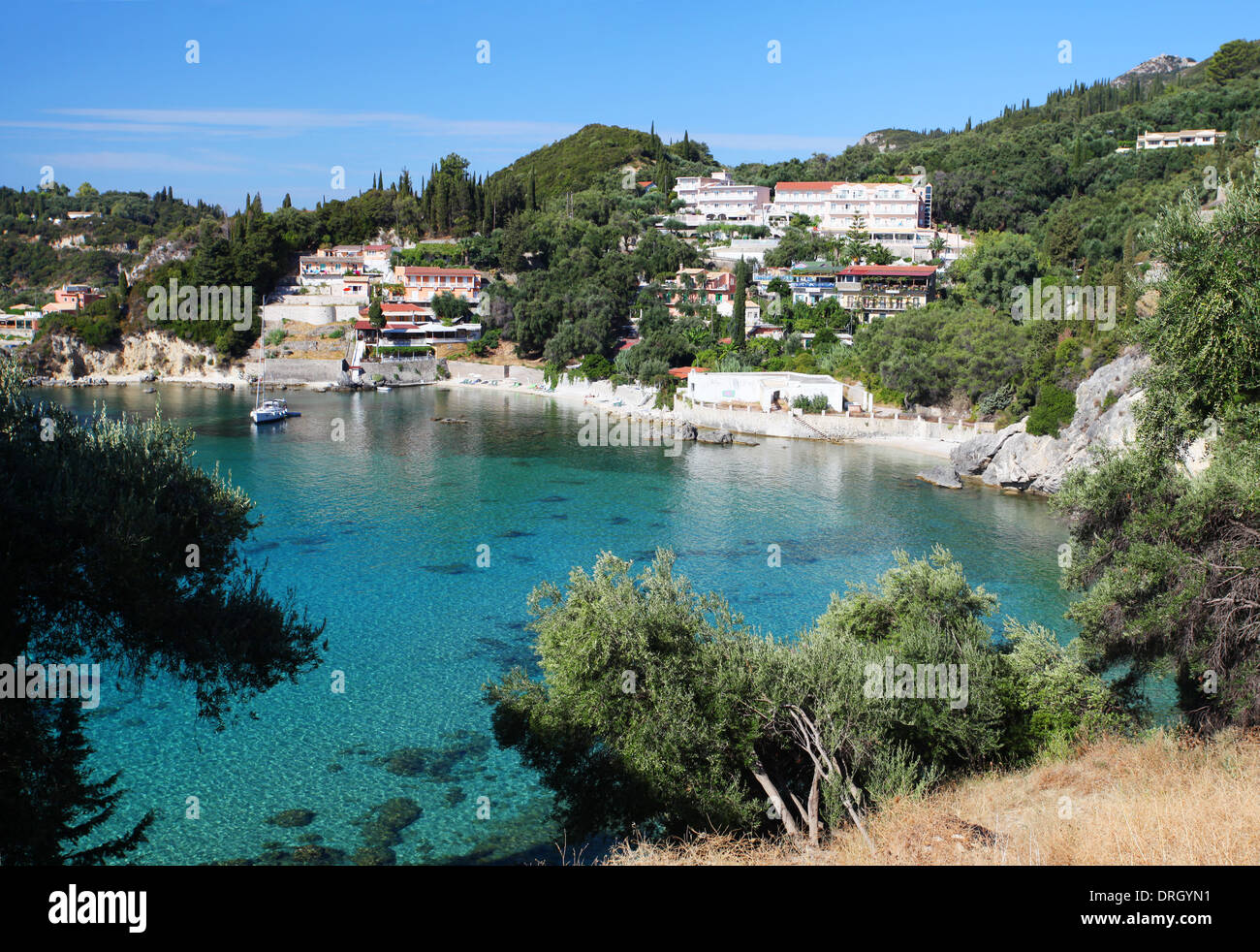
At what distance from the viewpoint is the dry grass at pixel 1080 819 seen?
5922mm

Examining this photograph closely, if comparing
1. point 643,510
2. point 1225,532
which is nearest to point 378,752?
point 1225,532

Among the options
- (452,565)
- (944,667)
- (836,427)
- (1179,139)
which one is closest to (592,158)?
(1179,139)

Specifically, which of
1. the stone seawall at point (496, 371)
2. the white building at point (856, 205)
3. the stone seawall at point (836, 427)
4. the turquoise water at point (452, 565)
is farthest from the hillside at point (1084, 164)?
the stone seawall at point (496, 371)

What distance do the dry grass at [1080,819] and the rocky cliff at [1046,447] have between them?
2150 centimetres

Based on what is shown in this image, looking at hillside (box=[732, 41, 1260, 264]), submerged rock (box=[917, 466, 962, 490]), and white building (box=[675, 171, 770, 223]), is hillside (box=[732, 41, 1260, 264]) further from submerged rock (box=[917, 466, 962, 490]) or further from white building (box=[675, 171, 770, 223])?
submerged rock (box=[917, 466, 962, 490])

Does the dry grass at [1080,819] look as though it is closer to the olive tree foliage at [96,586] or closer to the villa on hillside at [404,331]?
the olive tree foliage at [96,586]

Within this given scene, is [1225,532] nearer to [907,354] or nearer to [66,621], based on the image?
[66,621]

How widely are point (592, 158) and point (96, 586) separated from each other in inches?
4692

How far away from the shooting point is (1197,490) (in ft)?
32.9

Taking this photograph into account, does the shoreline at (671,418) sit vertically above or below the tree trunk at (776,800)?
above

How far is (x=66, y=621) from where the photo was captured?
797 cm

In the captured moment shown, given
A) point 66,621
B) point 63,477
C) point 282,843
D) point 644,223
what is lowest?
point 282,843

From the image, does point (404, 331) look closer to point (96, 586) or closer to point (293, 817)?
point (293, 817)

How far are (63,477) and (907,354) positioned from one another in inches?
1642
